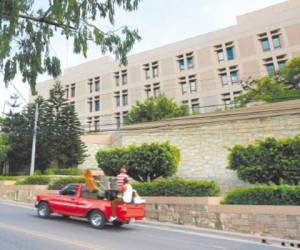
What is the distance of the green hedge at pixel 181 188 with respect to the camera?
11.1 m

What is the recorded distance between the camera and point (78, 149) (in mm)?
24781

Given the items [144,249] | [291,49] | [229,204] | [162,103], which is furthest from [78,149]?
[291,49]

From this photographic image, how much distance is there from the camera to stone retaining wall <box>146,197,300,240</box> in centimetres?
859

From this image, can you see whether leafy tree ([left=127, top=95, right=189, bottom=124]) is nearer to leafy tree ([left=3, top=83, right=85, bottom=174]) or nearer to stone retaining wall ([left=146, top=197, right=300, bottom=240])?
leafy tree ([left=3, top=83, right=85, bottom=174])

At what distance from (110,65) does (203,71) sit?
17.3 metres

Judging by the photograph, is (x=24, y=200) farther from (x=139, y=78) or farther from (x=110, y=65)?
(x=110, y=65)

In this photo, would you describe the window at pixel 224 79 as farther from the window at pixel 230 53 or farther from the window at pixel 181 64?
the window at pixel 181 64

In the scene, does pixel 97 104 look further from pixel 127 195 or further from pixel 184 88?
pixel 127 195

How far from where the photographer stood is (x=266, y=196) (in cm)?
941

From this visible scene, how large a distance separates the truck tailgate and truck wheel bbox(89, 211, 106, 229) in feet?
2.48

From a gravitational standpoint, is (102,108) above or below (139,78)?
below

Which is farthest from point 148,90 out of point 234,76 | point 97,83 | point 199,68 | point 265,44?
point 265,44

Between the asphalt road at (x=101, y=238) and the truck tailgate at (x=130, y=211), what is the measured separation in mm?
524

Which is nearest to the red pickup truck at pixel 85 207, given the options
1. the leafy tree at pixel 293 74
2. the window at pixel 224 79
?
the leafy tree at pixel 293 74
